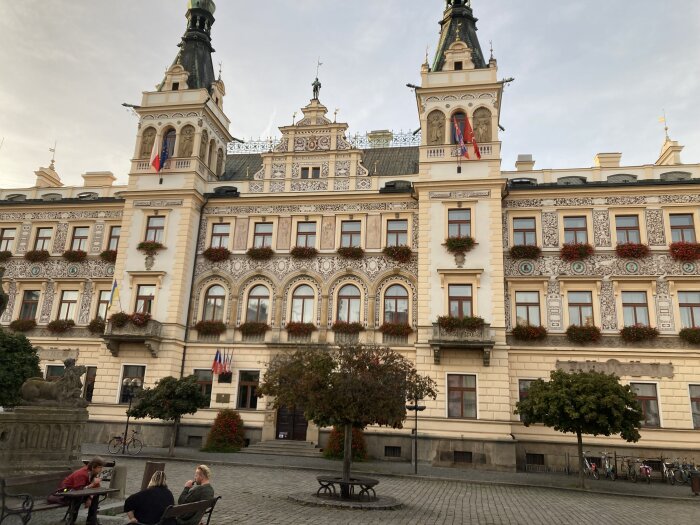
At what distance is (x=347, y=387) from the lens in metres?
15.7

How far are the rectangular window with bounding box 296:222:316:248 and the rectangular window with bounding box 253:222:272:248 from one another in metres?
1.77

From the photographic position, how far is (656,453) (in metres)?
25.3

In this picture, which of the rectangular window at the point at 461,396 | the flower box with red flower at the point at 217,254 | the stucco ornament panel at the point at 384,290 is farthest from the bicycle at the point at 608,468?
the flower box with red flower at the point at 217,254

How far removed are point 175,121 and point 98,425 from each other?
725 inches

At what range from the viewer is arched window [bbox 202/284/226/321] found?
31.2 m

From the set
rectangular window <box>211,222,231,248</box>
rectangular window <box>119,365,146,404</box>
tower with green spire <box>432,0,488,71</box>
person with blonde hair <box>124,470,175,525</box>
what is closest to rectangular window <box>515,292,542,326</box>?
tower with green spire <box>432,0,488,71</box>

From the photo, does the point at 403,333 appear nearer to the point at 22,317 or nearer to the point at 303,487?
the point at 303,487

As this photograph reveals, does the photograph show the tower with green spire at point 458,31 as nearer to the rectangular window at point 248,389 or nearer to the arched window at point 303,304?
the arched window at point 303,304

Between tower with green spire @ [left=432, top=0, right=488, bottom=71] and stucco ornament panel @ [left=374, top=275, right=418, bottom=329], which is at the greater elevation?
tower with green spire @ [left=432, top=0, right=488, bottom=71]

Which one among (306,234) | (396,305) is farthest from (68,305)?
(396,305)

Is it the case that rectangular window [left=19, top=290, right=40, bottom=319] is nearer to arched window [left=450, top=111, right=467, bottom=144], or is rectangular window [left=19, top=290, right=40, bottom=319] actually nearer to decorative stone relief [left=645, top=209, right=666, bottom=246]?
arched window [left=450, top=111, right=467, bottom=144]

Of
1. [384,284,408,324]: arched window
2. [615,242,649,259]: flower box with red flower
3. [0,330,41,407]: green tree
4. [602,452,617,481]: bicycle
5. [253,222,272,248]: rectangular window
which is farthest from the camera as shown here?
[253,222,272,248]: rectangular window

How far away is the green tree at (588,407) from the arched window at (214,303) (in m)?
17.9

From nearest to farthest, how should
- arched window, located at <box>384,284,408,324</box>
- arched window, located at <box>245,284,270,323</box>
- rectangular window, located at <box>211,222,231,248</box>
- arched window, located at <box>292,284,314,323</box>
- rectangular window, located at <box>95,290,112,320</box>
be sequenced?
arched window, located at <box>384,284,408,324</box> < arched window, located at <box>292,284,314,323</box> < arched window, located at <box>245,284,270,323</box> < rectangular window, located at <box>95,290,112,320</box> < rectangular window, located at <box>211,222,231,248</box>
